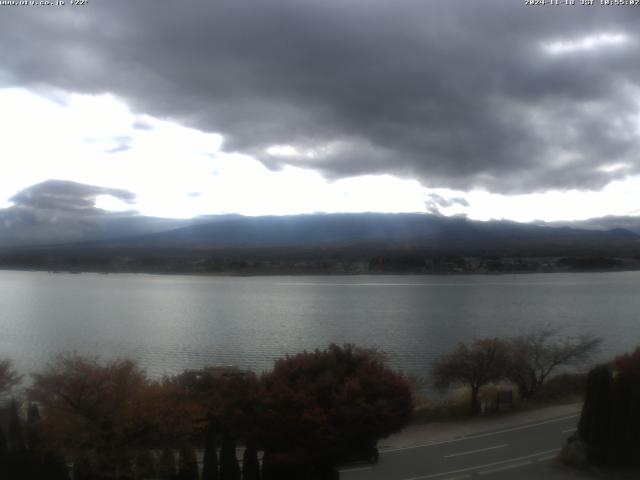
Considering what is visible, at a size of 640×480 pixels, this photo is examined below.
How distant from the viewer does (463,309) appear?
2576 inches

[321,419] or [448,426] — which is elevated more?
[321,419]

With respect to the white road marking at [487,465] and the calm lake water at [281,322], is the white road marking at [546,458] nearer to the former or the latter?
the white road marking at [487,465]

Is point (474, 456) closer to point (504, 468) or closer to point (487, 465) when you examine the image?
point (487, 465)

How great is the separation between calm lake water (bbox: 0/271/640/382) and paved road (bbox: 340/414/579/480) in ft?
43.9

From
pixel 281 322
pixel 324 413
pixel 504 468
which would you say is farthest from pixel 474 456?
pixel 281 322

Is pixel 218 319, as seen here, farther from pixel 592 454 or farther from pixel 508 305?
pixel 592 454

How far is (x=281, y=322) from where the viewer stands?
53.7 metres

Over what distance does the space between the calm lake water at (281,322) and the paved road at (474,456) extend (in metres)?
13.4

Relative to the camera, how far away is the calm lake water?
3828 cm

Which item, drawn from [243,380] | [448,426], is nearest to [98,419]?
[243,380]

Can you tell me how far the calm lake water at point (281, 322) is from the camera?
126ft

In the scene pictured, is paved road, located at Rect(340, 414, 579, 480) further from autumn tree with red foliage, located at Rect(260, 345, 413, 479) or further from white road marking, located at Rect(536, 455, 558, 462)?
autumn tree with red foliage, located at Rect(260, 345, 413, 479)

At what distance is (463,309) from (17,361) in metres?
43.8

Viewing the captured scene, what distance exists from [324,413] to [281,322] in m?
39.9
